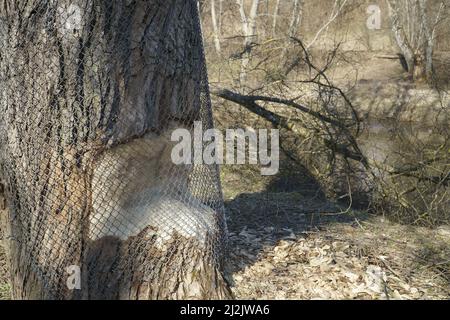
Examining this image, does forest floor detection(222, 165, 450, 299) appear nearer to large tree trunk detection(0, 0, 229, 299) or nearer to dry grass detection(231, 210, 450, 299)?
dry grass detection(231, 210, 450, 299)

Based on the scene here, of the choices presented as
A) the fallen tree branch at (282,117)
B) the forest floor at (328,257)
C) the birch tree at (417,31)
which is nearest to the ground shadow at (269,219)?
the forest floor at (328,257)

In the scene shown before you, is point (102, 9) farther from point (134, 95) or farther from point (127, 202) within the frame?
point (127, 202)

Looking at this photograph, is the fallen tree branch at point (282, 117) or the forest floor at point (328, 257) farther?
the fallen tree branch at point (282, 117)

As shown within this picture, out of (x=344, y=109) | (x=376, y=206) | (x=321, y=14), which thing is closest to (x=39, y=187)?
(x=376, y=206)

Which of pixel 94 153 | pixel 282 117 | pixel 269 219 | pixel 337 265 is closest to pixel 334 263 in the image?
pixel 337 265

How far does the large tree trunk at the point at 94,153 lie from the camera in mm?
2525

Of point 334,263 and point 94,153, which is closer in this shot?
point 94,153

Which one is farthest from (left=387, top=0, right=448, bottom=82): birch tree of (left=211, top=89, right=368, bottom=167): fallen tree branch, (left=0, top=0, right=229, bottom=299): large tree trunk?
(left=0, top=0, right=229, bottom=299): large tree trunk

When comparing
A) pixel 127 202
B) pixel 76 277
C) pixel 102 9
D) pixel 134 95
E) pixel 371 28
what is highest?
pixel 371 28

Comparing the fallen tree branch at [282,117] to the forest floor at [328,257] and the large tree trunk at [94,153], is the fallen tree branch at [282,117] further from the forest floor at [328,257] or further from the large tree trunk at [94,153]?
the large tree trunk at [94,153]

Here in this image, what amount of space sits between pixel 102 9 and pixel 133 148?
2.28 ft

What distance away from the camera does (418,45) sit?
39.8ft

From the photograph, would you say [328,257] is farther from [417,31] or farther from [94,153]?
[417,31]

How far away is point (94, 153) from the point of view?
8.57 feet
